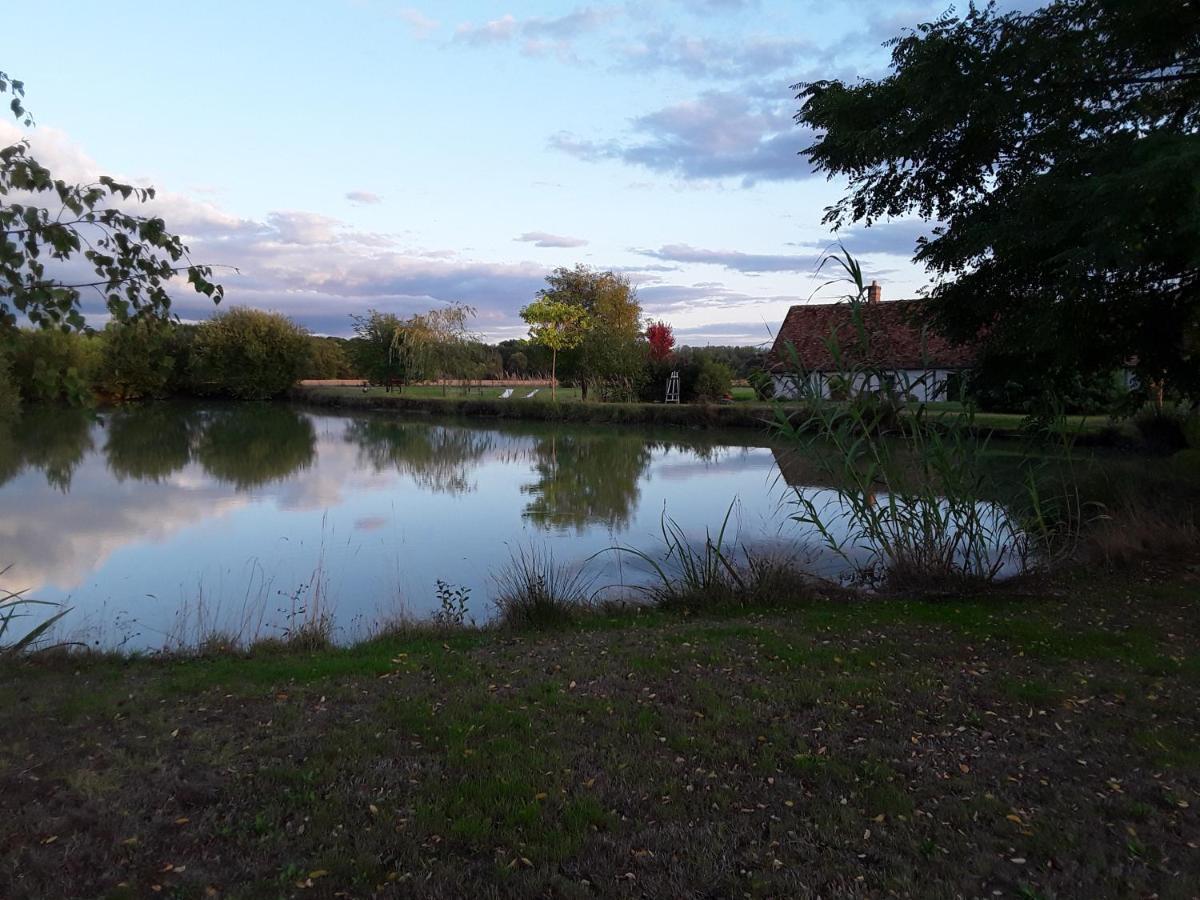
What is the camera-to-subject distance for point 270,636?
707cm

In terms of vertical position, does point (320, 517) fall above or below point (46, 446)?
below

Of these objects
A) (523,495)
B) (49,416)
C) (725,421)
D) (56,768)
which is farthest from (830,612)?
(49,416)

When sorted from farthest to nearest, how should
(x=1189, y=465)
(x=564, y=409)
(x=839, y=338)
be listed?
(x=564, y=409), (x=839, y=338), (x=1189, y=465)

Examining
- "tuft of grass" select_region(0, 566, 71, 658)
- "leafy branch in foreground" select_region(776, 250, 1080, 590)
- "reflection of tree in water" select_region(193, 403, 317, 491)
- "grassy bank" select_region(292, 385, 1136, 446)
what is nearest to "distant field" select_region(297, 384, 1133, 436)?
"grassy bank" select_region(292, 385, 1136, 446)

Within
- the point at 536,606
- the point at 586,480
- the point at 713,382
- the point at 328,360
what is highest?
the point at 328,360

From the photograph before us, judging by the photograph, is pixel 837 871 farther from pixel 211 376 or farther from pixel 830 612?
pixel 211 376

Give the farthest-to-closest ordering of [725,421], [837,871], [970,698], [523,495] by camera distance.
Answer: [725,421] < [523,495] < [970,698] < [837,871]

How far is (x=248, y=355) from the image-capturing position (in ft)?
170

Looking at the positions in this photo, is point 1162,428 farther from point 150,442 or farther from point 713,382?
point 150,442

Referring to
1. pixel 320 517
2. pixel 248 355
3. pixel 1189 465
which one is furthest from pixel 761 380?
pixel 248 355

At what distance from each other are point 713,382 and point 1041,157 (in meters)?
29.4

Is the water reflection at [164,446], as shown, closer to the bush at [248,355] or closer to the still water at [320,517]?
the still water at [320,517]

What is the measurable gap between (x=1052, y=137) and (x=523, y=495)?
11073mm

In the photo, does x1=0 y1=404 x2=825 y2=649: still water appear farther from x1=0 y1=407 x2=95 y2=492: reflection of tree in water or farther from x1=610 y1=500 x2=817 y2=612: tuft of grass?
x1=610 y1=500 x2=817 y2=612: tuft of grass
